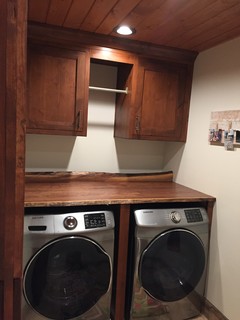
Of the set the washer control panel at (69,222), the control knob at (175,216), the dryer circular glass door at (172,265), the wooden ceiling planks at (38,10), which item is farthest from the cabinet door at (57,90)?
the dryer circular glass door at (172,265)

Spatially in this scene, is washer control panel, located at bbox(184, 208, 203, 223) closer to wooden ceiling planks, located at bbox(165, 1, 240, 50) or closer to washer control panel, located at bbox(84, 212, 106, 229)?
washer control panel, located at bbox(84, 212, 106, 229)

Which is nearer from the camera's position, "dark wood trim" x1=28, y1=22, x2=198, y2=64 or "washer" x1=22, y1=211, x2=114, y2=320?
"washer" x1=22, y1=211, x2=114, y2=320

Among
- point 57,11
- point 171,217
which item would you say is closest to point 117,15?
point 57,11

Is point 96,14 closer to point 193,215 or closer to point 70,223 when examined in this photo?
point 70,223

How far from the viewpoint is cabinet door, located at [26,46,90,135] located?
205cm

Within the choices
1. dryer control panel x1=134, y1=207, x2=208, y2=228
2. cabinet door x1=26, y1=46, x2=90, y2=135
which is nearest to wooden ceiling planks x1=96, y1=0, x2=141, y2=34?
cabinet door x1=26, y1=46, x2=90, y2=135

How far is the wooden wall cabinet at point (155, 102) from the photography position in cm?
231

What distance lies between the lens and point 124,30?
1.97 m

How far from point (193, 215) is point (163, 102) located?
3.38 ft

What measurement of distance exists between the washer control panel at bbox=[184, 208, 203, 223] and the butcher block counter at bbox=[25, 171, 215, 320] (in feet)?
0.26

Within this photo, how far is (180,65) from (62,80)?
3.54 feet

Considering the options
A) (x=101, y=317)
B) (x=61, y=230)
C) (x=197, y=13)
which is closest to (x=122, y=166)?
(x=61, y=230)

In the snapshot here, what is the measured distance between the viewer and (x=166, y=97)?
242 cm

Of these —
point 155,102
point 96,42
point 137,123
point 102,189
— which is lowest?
point 102,189
